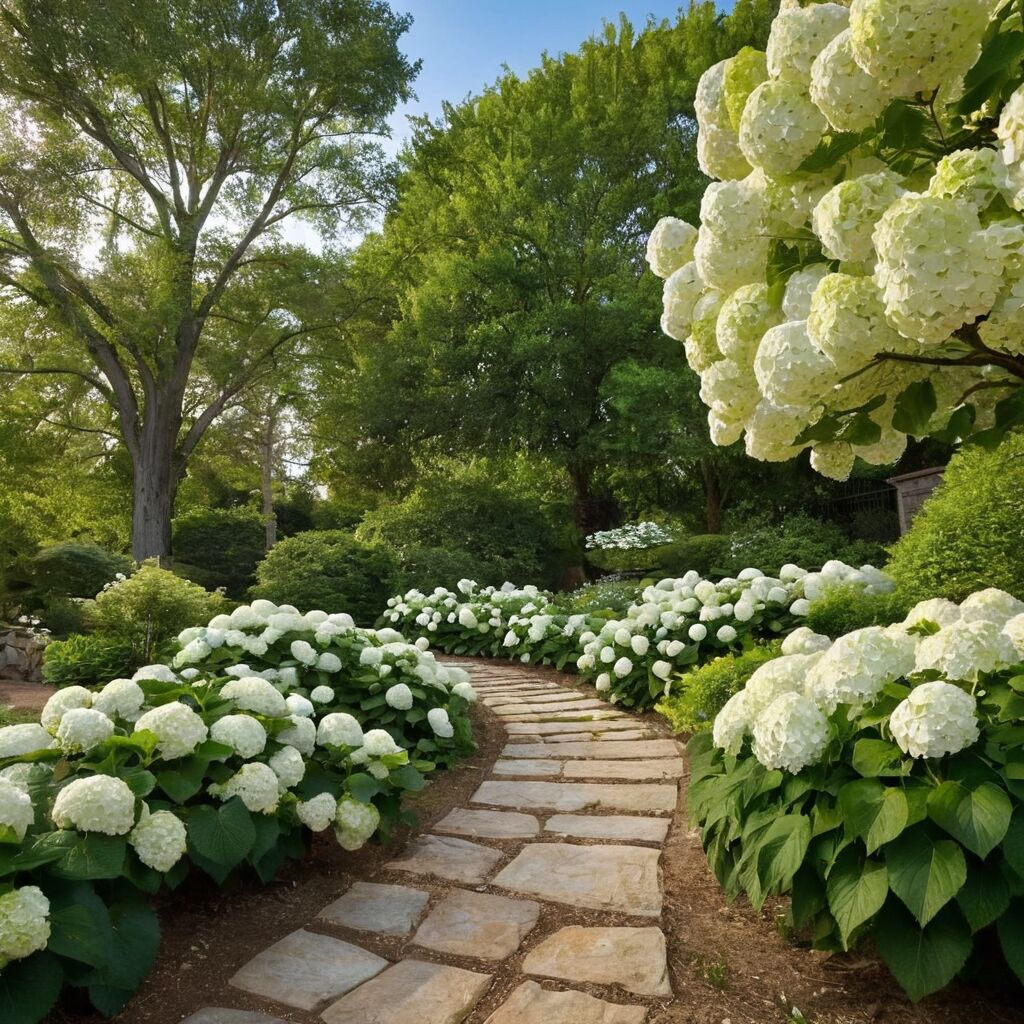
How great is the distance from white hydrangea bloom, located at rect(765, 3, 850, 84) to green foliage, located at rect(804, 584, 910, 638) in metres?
4.18

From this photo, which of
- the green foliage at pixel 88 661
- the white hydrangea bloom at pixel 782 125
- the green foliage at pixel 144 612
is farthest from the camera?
the green foliage at pixel 144 612

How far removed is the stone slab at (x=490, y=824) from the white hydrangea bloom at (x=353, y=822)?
632 millimetres

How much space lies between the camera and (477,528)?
1288cm

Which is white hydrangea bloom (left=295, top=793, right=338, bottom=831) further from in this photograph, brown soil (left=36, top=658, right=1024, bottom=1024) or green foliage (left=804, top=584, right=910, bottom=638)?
green foliage (left=804, top=584, right=910, bottom=638)

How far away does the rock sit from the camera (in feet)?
8.22

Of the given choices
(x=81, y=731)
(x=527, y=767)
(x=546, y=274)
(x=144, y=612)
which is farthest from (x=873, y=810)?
(x=546, y=274)

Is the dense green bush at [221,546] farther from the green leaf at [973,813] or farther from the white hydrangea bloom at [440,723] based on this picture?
the green leaf at [973,813]

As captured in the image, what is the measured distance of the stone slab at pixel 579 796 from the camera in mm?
3500

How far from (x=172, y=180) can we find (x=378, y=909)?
1598cm

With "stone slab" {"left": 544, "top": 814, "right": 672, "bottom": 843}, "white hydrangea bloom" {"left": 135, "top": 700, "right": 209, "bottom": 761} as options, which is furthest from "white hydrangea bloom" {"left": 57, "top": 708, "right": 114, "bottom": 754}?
"stone slab" {"left": 544, "top": 814, "right": 672, "bottom": 843}

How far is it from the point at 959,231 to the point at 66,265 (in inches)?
584

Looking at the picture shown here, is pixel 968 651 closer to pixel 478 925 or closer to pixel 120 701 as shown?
pixel 478 925

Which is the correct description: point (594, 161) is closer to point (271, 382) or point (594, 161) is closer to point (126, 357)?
point (271, 382)

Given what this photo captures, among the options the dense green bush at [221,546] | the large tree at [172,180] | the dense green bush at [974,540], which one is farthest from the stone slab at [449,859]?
the dense green bush at [221,546]
